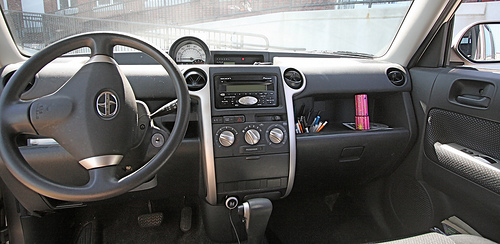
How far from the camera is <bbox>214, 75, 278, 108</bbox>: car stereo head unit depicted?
1513mm

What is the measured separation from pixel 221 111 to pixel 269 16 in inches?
43.4

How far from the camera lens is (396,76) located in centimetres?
184

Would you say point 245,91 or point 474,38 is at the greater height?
point 474,38

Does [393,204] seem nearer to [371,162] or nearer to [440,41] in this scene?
[371,162]

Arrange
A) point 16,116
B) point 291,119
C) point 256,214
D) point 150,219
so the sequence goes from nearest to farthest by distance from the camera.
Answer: point 16,116 < point 256,214 < point 291,119 < point 150,219

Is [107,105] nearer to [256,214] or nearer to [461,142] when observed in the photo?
[256,214]

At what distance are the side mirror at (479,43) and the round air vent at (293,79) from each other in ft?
3.10

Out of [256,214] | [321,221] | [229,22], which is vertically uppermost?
[229,22]

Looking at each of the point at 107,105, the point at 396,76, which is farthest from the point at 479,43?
the point at 107,105

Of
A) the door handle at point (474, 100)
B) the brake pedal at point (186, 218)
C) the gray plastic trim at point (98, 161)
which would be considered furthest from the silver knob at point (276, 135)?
the brake pedal at point (186, 218)

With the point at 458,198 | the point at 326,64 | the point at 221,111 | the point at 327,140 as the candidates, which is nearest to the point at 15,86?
the point at 221,111

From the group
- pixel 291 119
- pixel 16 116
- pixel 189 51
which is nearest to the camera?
pixel 16 116

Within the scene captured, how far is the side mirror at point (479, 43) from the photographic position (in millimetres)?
1688

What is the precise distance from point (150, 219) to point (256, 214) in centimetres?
103
